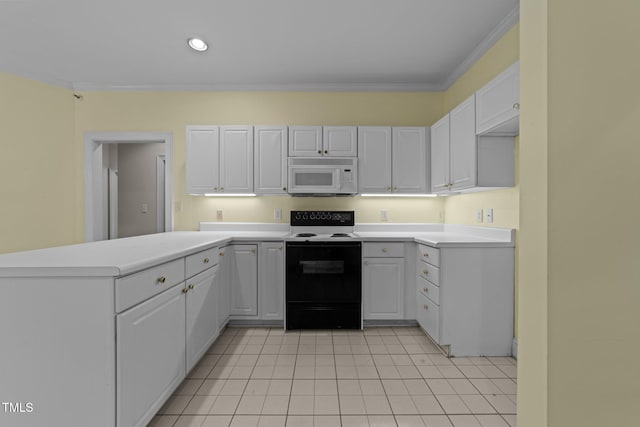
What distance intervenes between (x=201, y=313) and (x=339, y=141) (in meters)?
2.09

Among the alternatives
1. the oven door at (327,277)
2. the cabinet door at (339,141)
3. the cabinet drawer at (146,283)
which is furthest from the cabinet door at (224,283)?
the cabinet door at (339,141)

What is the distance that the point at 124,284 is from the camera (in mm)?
1341

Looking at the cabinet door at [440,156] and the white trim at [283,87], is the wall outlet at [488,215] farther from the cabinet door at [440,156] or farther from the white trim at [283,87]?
the white trim at [283,87]

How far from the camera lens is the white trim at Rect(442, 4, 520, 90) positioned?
231 cm

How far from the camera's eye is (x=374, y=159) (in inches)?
129

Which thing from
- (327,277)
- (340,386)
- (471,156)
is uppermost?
(471,156)

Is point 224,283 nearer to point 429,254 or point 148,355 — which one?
point 148,355

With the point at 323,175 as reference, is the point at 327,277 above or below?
below

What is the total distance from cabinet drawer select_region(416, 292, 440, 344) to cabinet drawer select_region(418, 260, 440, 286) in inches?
7.2

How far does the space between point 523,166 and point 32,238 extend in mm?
4385

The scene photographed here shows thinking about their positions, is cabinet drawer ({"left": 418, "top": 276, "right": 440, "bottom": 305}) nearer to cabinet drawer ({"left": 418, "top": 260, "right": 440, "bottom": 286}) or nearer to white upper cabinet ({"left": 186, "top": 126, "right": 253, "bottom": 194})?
cabinet drawer ({"left": 418, "top": 260, "right": 440, "bottom": 286})

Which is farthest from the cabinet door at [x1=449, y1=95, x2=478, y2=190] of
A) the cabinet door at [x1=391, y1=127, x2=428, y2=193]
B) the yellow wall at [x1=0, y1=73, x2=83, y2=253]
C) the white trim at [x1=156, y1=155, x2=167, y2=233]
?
the white trim at [x1=156, y1=155, x2=167, y2=233]

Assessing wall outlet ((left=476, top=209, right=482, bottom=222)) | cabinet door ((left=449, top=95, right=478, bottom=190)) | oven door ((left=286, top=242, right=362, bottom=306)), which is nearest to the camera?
cabinet door ((left=449, top=95, right=478, bottom=190))

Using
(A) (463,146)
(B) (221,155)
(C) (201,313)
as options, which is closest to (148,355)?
(C) (201,313)
